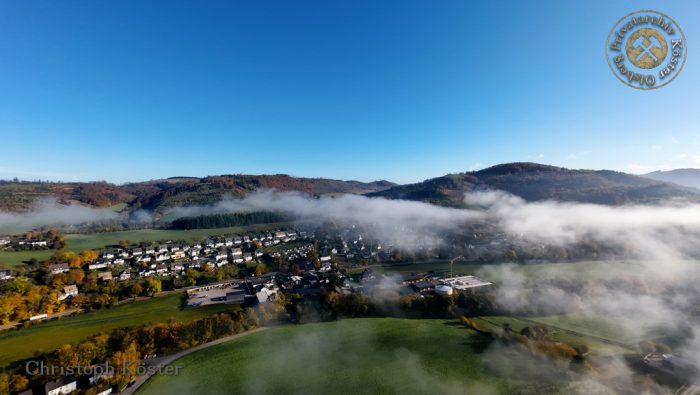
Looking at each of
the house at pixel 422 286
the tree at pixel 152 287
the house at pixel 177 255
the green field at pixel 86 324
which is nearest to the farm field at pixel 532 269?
the house at pixel 422 286

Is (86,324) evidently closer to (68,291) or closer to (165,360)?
(68,291)

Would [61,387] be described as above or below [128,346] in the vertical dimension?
below

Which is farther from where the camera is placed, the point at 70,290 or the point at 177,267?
the point at 177,267

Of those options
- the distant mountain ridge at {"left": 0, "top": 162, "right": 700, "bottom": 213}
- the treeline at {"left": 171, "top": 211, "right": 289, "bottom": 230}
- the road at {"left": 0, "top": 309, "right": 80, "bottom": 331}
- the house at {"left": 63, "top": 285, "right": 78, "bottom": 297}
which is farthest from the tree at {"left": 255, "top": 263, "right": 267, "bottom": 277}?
the distant mountain ridge at {"left": 0, "top": 162, "right": 700, "bottom": 213}

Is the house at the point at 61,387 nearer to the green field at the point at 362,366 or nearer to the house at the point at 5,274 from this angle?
the green field at the point at 362,366

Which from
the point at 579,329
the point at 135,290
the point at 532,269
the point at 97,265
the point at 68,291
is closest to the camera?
the point at 579,329

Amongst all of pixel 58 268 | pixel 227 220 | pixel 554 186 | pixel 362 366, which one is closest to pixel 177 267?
pixel 58 268
